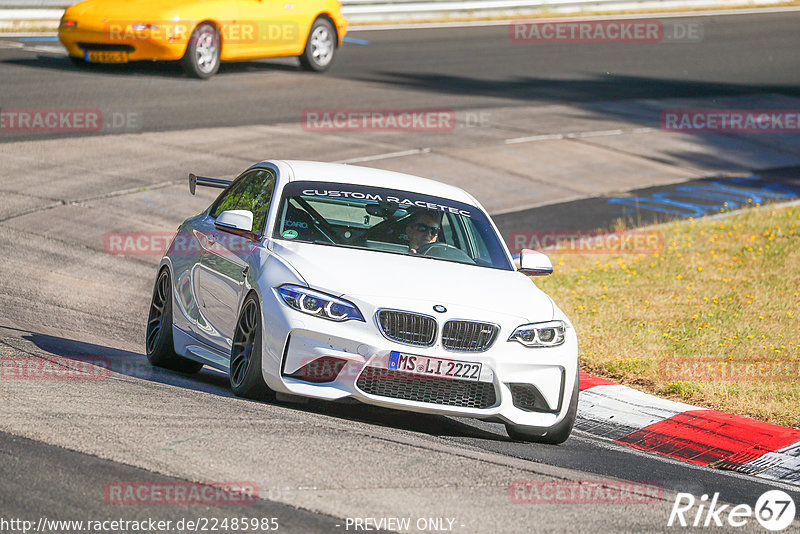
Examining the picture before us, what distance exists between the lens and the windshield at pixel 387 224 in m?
8.06

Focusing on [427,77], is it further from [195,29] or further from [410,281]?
[410,281]

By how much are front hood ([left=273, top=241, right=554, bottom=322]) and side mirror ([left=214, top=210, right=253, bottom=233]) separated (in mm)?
218

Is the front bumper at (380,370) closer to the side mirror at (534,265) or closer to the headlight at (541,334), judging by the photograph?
the headlight at (541,334)

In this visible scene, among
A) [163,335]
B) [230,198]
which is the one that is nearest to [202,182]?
[230,198]

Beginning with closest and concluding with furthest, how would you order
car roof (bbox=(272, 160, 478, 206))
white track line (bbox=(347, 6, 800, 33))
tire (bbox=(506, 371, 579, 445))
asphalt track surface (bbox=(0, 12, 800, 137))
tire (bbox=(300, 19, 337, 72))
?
tire (bbox=(506, 371, 579, 445)) → car roof (bbox=(272, 160, 478, 206)) → asphalt track surface (bbox=(0, 12, 800, 137)) → tire (bbox=(300, 19, 337, 72)) → white track line (bbox=(347, 6, 800, 33))

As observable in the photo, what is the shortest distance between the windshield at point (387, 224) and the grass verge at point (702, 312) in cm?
221

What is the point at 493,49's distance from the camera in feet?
98.6

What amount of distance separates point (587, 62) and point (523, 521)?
25.5 meters

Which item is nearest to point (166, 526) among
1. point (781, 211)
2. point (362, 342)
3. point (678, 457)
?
point (362, 342)

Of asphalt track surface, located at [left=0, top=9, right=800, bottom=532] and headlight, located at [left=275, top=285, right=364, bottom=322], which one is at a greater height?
headlight, located at [left=275, top=285, right=364, bottom=322]

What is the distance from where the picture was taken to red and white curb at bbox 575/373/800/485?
7816 millimetres

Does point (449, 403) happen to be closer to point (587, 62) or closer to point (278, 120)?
point (278, 120)

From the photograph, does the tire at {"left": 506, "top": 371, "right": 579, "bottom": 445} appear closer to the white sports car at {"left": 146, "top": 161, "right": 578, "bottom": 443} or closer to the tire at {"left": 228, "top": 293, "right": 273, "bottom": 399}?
the white sports car at {"left": 146, "top": 161, "right": 578, "bottom": 443}

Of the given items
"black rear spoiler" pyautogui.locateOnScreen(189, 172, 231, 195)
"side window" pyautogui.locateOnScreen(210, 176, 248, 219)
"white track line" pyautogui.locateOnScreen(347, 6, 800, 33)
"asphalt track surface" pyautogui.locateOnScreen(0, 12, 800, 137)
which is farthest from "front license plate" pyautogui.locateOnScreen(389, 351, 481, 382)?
"white track line" pyautogui.locateOnScreen(347, 6, 800, 33)
